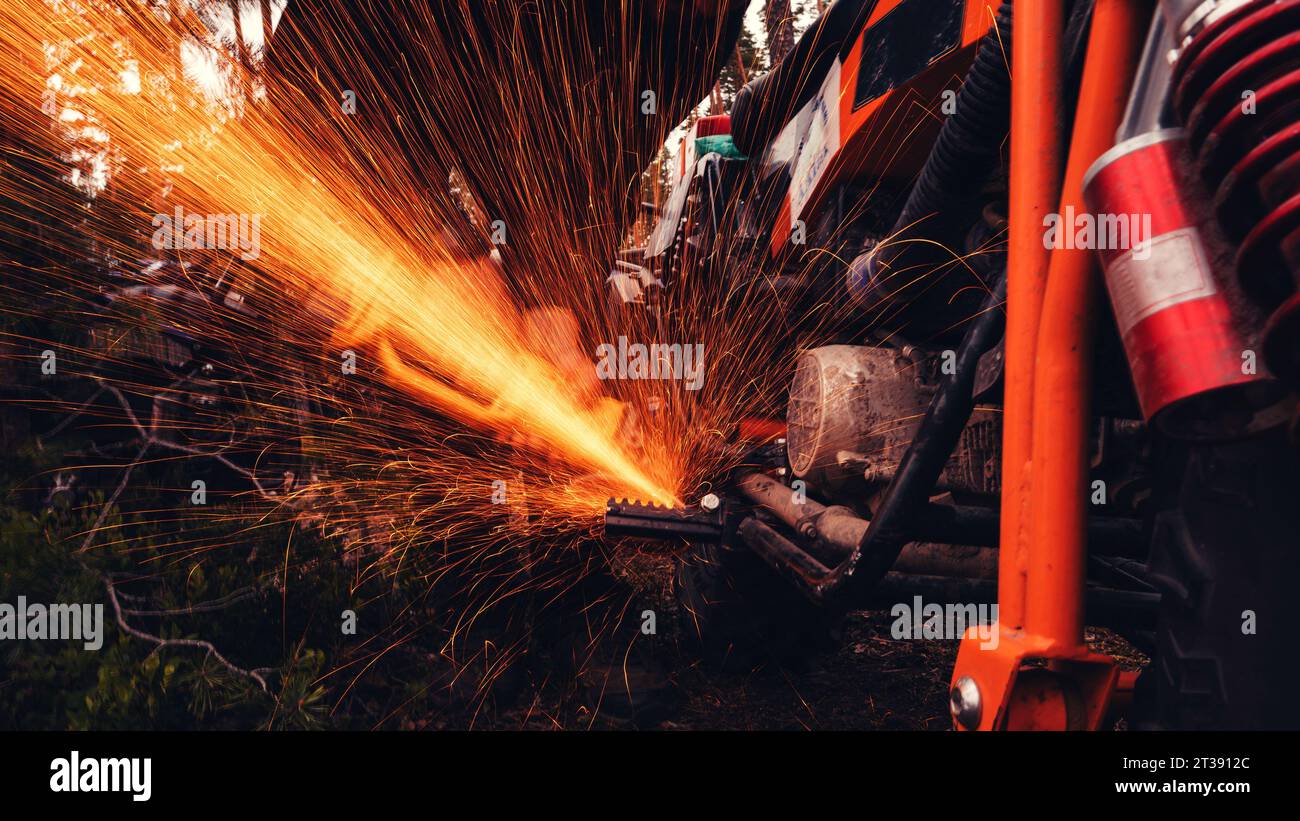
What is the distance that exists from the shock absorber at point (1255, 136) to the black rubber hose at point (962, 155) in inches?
23.2

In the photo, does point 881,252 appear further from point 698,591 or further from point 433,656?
point 433,656

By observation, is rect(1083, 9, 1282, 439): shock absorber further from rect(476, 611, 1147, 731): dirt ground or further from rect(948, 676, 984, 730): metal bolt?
rect(476, 611, 1147, 731): dirt ground

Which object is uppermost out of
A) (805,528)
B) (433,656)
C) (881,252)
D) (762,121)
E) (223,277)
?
(762,121)

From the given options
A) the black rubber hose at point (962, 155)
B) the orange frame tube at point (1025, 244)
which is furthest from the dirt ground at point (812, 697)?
the orange frame tube at point (1025, 244)

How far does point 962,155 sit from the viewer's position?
6.20 feet

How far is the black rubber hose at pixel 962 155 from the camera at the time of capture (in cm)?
174

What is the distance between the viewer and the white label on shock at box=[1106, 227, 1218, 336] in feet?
3.67

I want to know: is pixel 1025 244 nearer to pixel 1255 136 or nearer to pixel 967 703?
pixel 1255 136

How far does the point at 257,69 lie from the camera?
3.66m

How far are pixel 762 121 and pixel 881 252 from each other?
1.40m

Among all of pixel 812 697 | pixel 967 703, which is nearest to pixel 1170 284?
pixel 967 703

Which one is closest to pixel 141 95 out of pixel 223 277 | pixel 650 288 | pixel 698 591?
pixel 223 277

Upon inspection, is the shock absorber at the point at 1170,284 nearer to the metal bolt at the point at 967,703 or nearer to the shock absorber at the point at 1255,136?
the shock absorber at the point at 1255,136

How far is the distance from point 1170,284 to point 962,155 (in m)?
0.85
